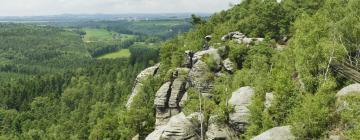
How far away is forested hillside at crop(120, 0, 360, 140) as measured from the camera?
47125 millimetres

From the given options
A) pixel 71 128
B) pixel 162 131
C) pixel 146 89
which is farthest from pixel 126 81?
pixel 162 131

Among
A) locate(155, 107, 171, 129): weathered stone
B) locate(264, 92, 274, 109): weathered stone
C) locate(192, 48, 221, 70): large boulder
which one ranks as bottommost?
locate(155, 107, 171, 129): weathered stone

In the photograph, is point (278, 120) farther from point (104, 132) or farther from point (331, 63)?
point (104, 132)

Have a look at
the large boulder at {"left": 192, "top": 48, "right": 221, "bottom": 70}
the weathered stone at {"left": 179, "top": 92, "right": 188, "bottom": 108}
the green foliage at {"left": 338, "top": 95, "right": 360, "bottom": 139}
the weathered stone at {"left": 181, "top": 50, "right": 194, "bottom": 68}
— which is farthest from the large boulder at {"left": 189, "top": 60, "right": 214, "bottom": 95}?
the green foliage at {"left": 338, "top": 95, "right": 360, "bottom": 139}

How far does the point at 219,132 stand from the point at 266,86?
985 cm

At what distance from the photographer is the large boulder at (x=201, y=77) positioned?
77.2 m

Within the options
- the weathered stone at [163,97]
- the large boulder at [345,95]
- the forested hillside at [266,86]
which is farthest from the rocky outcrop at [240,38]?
the large boulder at [345,95]

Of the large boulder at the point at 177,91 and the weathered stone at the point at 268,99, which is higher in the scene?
the weathered stone at the point at 268,99

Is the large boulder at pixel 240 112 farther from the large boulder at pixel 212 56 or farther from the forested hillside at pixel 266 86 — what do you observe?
the large boulder at pixel 212 56

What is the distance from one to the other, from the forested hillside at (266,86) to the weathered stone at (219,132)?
14 centimetres

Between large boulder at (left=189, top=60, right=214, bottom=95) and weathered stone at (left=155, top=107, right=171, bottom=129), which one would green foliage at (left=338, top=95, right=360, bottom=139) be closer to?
large boulder at (left=189, top=60, right=214, bottom=95)

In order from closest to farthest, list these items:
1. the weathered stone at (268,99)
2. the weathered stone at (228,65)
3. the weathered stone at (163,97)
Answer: the weathered stone at (268,99)
the weathered stone at (163,97)
the weathered stone at (228,65)

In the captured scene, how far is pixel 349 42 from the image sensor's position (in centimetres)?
6425

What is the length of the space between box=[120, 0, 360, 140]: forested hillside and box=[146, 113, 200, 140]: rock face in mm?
137
